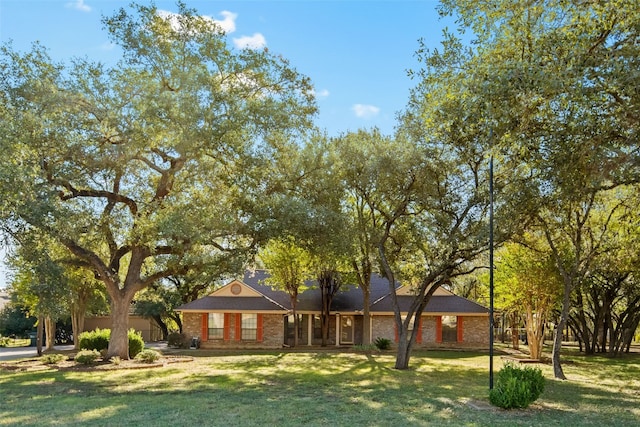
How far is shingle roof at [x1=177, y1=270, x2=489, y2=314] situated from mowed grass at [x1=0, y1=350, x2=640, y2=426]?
8.83 metres

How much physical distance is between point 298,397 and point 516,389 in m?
4.84

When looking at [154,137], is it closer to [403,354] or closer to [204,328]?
[403,354]

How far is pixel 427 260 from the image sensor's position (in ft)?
68.1

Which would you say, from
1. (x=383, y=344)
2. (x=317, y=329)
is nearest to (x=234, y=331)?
(x=317, y=329)

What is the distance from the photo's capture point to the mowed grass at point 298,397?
1006 centimetres

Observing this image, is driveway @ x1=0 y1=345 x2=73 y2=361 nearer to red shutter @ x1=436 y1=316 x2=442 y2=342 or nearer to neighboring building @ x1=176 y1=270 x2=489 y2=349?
neighboring building @ x1=176 y1=270 x2=489 y2=349

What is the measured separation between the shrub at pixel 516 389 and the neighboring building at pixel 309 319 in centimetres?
1980

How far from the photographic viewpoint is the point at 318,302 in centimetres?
3325

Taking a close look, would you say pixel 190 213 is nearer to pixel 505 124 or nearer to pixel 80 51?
pixel 80 51

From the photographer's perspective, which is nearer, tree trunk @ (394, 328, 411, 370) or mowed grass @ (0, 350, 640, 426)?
mowed grass @ (0, 350, 640, 426)

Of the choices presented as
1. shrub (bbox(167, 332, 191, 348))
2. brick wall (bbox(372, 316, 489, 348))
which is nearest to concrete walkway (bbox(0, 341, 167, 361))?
shrub (bbox(167, 332, 191, 348))

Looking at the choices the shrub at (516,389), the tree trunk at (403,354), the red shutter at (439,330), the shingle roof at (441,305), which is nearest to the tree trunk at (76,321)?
the shingle roof at (441,305)

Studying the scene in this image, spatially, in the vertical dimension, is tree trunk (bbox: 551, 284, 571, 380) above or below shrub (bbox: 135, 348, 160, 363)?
above

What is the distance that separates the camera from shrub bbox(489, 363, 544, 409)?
10875 mm
